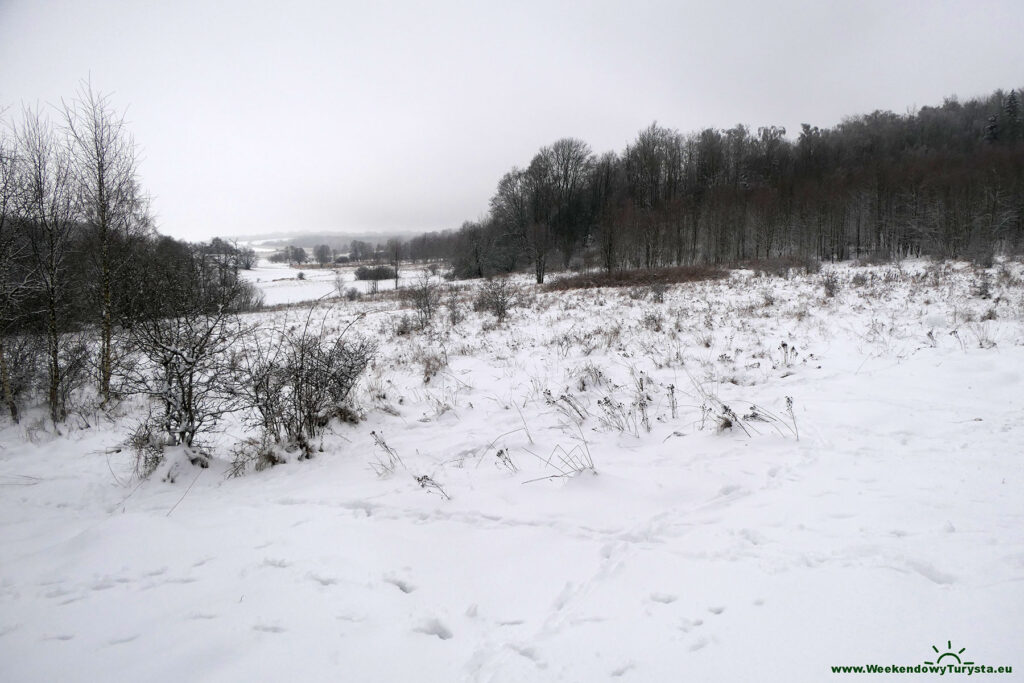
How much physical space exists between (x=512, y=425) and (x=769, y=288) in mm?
16362

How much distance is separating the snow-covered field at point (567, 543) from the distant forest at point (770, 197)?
967 inches

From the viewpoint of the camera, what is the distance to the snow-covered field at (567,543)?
1.95 metres

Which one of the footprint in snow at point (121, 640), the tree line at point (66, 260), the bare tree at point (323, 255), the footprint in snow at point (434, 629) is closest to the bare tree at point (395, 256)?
the tree line at point (66, 260)

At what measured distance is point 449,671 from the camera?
6.32 feet

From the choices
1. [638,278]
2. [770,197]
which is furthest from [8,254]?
[770,197]

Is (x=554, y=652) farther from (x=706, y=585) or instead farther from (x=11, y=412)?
(x=11, y=412)

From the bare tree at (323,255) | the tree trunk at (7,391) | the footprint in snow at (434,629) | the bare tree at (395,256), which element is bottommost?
the footprint in snow at (434,629)

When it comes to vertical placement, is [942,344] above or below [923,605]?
above

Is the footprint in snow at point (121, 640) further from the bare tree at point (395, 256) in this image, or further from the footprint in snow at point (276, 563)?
the bare tree at point (395, 256)

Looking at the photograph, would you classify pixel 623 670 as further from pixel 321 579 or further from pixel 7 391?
pixel 7 391

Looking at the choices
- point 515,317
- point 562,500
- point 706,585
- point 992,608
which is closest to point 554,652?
point 706,585

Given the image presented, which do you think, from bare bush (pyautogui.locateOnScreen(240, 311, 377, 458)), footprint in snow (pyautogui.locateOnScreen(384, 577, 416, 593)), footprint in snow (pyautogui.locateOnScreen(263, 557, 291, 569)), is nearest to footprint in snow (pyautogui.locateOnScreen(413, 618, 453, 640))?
footprint in snow (pyautogui.locateOnScreen(384, 577, 416, 593))

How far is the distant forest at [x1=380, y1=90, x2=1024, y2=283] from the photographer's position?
35062 millimetres

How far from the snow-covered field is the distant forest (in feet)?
80.6
